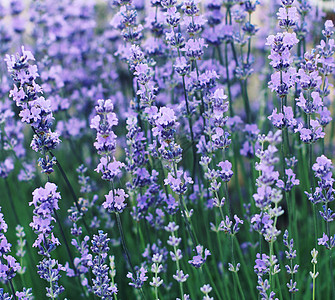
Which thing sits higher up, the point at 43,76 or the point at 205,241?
the point at 43,76

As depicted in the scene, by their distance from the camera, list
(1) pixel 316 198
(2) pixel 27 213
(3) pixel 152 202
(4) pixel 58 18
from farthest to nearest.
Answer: (4) pixel 58 18 < (2) pixel 27 213 < (3) pixel 152 202 < (1) pixel 316 198

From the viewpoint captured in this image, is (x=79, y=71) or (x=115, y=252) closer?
(x=115, y=252)

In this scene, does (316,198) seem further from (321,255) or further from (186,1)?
(186,1)

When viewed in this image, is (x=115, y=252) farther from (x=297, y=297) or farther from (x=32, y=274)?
(x=297, y=297)

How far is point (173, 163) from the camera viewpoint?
1.90 m

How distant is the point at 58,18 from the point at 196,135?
1.99 meters

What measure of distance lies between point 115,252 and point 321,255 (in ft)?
4.25

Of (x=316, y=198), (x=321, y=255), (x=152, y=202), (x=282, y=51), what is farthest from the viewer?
(x=321, y=255)

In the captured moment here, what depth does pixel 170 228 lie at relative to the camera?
1.86 metres

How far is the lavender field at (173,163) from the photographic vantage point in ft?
6.07

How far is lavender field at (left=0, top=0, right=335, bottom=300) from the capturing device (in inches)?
72.9

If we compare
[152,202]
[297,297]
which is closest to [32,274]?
[152,202]

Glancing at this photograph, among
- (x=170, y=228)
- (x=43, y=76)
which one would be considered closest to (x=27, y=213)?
(x=43, y=76)

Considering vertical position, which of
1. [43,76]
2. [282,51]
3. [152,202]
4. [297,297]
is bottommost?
[297,297]
